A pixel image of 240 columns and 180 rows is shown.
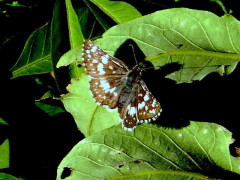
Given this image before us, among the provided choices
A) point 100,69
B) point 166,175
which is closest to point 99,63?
point 100,69

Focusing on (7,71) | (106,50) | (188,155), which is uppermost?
(106,50)

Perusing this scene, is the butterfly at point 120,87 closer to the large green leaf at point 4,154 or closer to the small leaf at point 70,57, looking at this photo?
the small leaf at point 70,57

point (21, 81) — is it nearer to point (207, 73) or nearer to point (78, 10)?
point (78, 10)

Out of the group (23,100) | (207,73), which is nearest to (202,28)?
(207,73)

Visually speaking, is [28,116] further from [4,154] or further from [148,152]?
[148,152]

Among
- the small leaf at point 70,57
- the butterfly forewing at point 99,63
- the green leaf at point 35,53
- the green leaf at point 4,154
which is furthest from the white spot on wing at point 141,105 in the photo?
the green leaf at point 4,154

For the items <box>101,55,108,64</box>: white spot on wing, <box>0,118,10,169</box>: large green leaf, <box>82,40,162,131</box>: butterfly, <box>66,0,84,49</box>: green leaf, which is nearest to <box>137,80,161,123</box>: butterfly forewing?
<box>82,40,162,131</box>: butterfly

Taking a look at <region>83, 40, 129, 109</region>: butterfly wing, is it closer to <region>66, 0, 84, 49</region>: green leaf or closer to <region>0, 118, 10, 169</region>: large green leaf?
<region>66, 0, 84, 49</region>: green leaf
